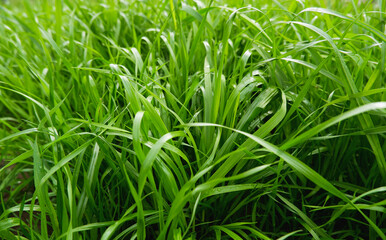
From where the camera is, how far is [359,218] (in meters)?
1.02

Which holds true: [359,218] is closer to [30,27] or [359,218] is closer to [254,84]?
[254,84]

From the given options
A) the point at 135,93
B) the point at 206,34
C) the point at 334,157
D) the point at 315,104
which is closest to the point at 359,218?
the point at 334,157

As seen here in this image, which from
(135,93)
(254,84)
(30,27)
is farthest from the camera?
(30,27)

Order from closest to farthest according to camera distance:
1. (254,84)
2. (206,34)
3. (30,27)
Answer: (254,84) < (206,34) < (30,27)

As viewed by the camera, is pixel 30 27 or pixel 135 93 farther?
pixel 30 27

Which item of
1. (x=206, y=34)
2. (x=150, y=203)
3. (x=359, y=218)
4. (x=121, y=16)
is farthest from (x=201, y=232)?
(x=121, y=16)

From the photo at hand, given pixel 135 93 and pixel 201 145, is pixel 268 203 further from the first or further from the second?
pixel 135 93

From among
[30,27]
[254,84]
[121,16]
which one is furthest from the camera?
[121,16]

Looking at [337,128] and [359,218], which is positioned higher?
[337,128]

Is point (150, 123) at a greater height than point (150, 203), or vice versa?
point (150, 123)

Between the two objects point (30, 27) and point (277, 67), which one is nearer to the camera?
point (277, 67)

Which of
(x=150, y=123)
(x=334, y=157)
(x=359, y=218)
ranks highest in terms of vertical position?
(x=150, y=123)

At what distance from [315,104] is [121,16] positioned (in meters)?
1.19

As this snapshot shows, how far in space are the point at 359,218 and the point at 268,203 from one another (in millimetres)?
257
